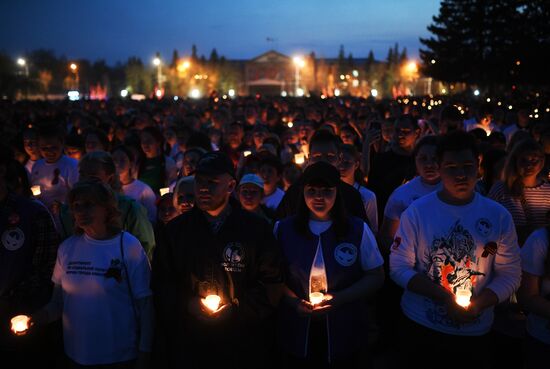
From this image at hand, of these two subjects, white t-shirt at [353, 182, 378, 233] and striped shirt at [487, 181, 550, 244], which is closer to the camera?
striped shirt at [487, 181, 550, 244]

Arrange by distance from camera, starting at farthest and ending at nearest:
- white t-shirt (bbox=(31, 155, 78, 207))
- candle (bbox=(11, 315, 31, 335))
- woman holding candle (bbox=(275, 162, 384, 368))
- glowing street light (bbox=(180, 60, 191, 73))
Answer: glowing street light (bbox=(180, 60, 191, 73)) → white t-shirt (bbox=(31, 155, 78, 207)) → woman holding candle (bbox=(275, 162, 384, 368)) → candle (bbox=(11, 315, 31, 335))

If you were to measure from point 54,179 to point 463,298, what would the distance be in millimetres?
4650

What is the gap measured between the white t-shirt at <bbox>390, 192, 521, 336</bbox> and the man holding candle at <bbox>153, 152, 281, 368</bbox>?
3.03ft

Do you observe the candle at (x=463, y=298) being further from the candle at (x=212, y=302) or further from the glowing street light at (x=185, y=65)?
the glowing street light at (x=185, y=65)

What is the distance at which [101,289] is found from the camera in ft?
10.3

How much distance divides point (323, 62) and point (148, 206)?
132 m

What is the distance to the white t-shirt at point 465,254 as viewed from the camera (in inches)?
121

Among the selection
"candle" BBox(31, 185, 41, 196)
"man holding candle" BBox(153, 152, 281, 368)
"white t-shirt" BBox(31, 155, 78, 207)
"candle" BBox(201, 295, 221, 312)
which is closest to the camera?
"candle" BBox(201, 295, 221, 312)

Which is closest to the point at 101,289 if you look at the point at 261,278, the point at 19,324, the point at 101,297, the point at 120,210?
the point at 101,297

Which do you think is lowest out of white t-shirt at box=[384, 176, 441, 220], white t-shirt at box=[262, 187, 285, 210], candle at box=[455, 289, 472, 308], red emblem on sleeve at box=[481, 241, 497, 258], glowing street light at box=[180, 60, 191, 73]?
candle at box=[455, 289, 472, 308]

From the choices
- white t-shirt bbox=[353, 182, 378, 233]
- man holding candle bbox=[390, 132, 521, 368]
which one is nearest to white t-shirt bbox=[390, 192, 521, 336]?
man holding candle bbox=[390, 132, 521, 368]

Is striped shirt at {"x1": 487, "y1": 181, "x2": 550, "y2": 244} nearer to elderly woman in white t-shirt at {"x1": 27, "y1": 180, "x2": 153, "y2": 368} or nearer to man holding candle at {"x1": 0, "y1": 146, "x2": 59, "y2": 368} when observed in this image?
elderly woman in white t-shirt at {"x1": 27, "y1": 180, "x2": 153, "y2": 368}

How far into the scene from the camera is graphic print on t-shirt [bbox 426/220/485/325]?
3092mm

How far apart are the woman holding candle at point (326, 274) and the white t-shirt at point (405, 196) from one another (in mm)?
1143
